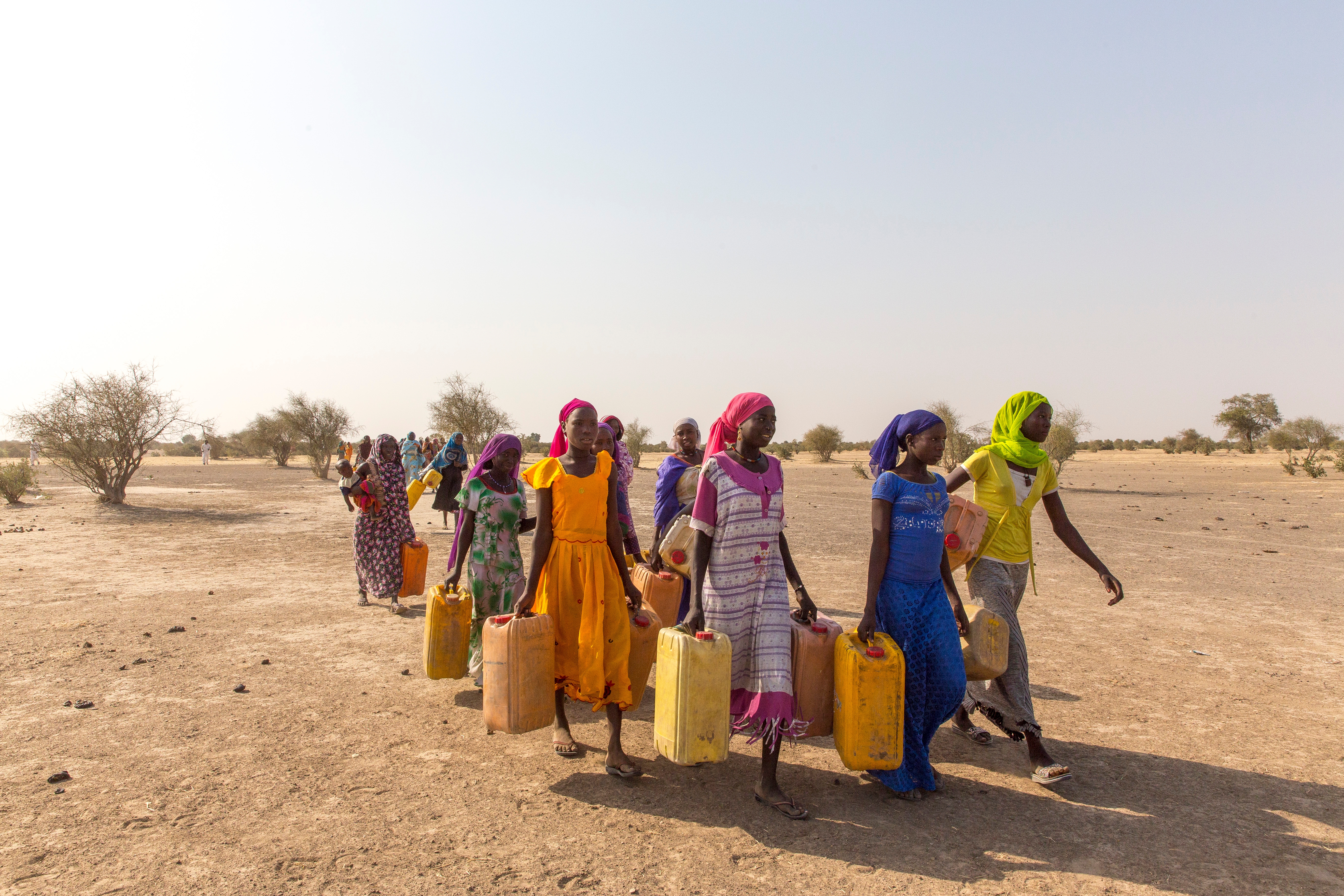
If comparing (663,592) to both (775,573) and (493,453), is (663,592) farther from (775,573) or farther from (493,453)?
(775,573)

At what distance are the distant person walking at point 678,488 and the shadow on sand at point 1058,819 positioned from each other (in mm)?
1466

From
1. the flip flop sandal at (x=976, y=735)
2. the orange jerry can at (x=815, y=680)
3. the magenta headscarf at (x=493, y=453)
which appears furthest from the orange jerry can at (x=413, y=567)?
the flip flop sandal at (x=976, y=735)

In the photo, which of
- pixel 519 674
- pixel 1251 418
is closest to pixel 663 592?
pixel 519 674

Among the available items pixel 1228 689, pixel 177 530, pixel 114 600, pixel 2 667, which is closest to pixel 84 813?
pixel 2 667

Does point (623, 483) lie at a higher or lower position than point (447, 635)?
higher

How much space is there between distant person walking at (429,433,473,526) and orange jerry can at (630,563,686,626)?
4.76 metres

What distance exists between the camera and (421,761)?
4.45 m

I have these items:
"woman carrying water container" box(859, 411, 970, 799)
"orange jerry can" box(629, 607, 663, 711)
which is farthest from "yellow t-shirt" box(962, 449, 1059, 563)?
"orange jerry can" box(629, 607, 663, 711)

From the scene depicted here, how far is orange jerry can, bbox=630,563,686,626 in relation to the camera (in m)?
5.72

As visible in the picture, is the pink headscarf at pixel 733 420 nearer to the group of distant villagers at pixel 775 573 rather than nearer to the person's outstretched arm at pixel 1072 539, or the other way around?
the group of distant villagers at pixel 775 573

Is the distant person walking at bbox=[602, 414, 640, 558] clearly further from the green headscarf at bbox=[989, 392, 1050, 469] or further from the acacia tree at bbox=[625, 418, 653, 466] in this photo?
the acacia tree at bbox=[625, 418, 653, 466]

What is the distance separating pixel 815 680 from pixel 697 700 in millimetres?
697

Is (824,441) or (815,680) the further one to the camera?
(824,441)

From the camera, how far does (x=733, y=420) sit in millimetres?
4035
